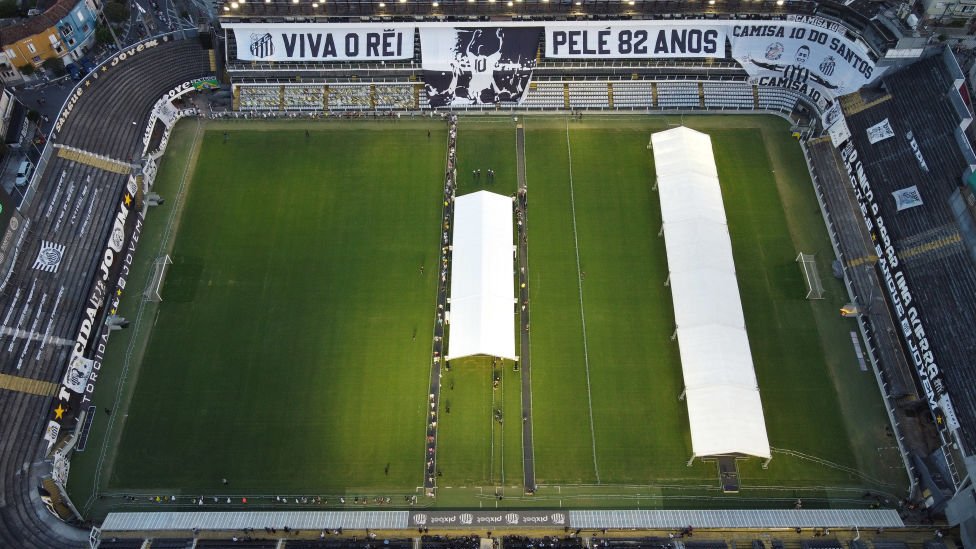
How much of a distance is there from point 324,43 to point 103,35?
23.4m

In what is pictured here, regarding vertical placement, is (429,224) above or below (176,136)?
below

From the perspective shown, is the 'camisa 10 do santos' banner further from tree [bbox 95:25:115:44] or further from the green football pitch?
tree [bbox 95:25:115:44]

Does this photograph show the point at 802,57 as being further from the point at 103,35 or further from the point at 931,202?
the point at 103,35

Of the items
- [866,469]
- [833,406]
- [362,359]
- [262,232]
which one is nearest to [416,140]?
[262,232]

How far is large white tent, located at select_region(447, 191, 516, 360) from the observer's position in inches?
1795

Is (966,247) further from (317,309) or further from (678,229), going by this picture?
(317,309)

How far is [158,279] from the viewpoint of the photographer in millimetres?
49875

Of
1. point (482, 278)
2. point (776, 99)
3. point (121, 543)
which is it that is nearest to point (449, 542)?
point (482, 278)

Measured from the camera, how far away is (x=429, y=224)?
54.0m

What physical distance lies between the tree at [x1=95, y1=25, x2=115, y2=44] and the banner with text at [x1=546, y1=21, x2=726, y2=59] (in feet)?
153

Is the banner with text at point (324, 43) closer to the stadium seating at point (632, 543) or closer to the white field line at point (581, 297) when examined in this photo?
the white field line at point (581, 297)

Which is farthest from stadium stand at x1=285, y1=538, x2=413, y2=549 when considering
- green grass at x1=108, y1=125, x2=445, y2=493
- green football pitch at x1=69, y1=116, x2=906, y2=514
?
green grass at x1=108, y1=125, x2=445, y2=493

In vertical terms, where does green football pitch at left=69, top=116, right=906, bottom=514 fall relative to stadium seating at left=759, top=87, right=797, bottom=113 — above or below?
below

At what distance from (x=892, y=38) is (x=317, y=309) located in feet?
188
